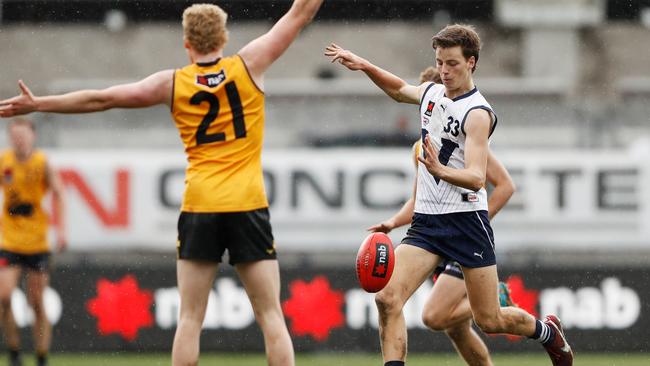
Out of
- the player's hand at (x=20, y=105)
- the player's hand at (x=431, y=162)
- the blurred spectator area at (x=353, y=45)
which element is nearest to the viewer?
the player's hand at (x=431, y=162)

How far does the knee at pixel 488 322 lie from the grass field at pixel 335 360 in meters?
4.21

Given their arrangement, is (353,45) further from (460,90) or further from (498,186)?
(460,90)

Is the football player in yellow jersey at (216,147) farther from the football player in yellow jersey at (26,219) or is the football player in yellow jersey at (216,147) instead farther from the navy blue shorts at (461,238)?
the football player in yellow jersey at (26,219)

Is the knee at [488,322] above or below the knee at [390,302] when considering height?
below

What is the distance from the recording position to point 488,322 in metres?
7.27

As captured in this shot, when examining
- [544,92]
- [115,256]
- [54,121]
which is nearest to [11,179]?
[115,256]

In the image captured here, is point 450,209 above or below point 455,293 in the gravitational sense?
above

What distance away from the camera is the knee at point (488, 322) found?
7.25 meters

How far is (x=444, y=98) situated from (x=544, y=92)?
13258 millimetres

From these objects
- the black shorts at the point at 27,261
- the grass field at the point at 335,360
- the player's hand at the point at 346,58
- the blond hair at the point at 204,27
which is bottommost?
the grass field at the point at 335,360

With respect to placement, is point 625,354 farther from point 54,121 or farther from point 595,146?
point 54,121

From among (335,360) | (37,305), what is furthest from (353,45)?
(37,305)

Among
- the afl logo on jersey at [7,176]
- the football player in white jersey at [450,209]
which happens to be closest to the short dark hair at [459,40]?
the football player in white jersey at [450,209]

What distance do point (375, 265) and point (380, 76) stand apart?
1149 mm
